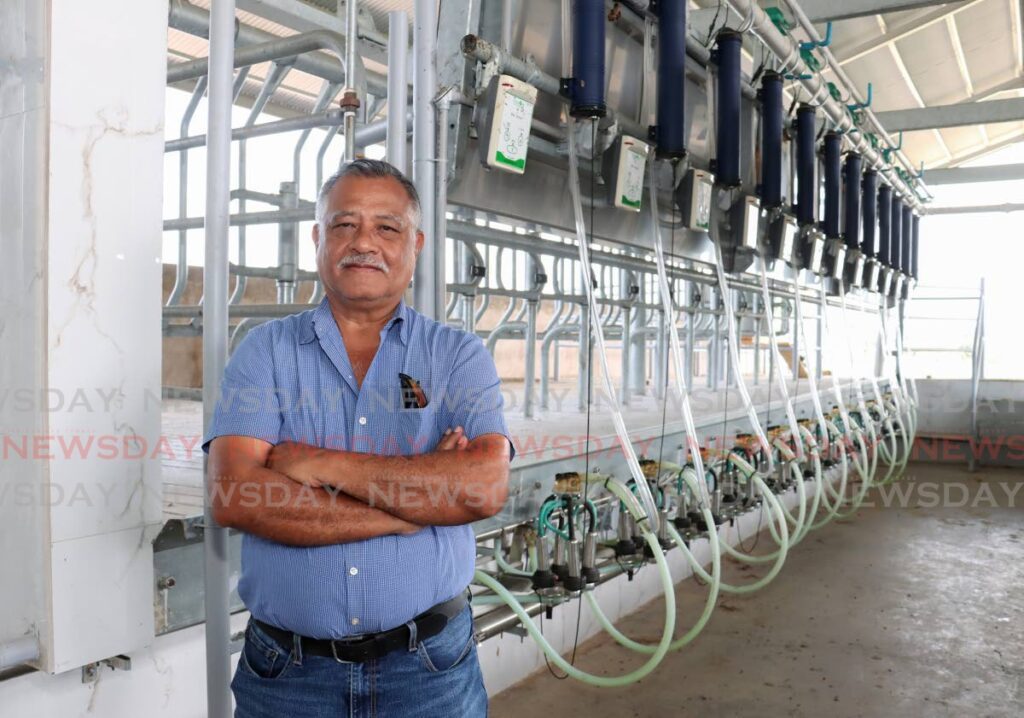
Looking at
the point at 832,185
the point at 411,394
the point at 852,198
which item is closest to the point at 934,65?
the point at 852,198

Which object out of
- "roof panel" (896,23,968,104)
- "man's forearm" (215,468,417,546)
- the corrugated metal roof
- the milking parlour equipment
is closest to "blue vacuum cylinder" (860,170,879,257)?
the milking parlour equipment

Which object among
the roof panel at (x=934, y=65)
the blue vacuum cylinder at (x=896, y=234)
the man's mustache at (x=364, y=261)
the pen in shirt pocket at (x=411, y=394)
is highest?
the roof panel at (x=934, y=65)

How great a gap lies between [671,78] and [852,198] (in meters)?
2.35

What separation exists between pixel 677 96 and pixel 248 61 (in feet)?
3.53

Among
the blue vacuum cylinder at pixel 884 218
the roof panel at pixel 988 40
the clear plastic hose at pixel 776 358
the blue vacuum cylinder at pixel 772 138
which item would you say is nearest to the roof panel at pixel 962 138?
the roof panel at pixel 988 40

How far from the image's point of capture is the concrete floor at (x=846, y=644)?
90.6 inches

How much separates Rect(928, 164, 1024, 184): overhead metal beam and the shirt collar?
6594mm

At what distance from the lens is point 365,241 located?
114cm

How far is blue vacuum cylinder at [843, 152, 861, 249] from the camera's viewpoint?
4.02 metres

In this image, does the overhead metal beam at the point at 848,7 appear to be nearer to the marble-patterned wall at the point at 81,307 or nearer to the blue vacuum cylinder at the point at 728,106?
the blue vacuum cylinder at the point at 728,106

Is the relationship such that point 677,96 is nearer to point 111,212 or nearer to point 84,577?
point 111,212

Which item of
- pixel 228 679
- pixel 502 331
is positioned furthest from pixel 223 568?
pixel 502 331

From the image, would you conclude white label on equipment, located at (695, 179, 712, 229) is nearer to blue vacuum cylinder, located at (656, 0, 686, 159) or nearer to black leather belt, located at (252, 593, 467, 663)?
blue vacuum cylinder, located at (656, 0, 686, 159)

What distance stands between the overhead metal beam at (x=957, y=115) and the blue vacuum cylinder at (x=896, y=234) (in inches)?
18.9
